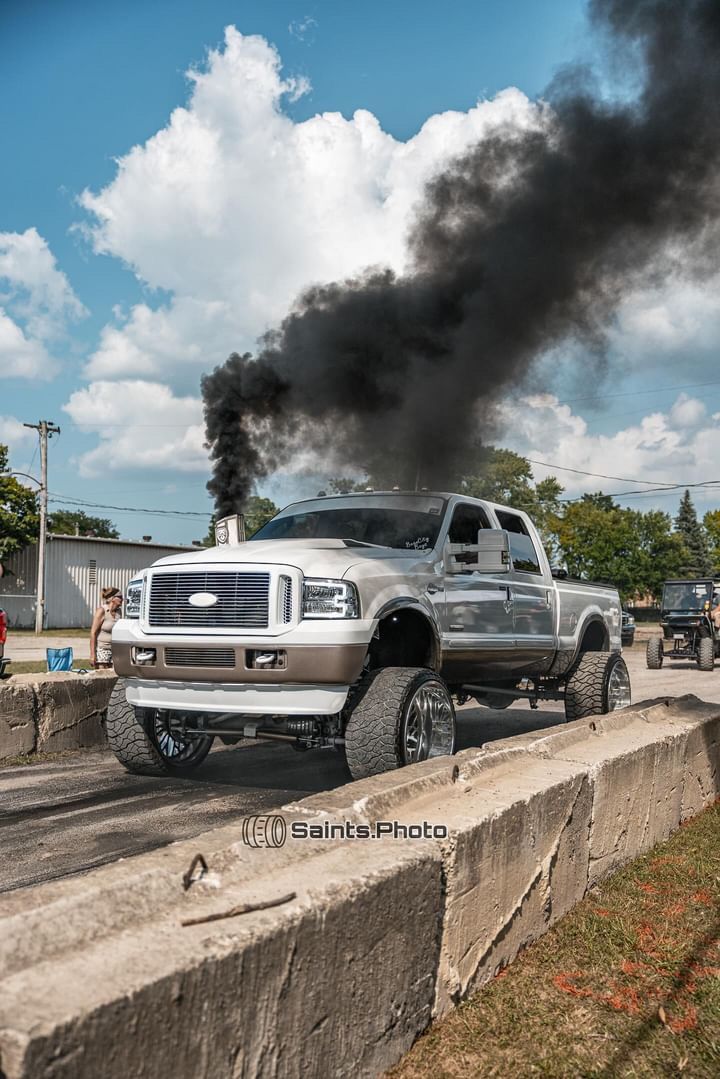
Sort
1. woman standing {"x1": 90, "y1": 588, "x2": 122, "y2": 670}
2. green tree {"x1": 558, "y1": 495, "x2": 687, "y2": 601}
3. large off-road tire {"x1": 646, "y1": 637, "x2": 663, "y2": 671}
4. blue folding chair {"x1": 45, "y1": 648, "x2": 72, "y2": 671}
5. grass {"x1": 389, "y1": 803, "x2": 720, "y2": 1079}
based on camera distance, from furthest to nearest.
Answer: green tree {"x1": 558, "y1": 495, "x2": 687, "y2": 601}, large off-road tire {"x1": 646, "y1": 637, "x2": 663, "y2": 671}, blue folding chair {"x1": 45, "y1": 648, "x2": 72, "y2": 671}, woman standing {"x1": 90, "y1": 588, "x2": 122, "y2": 670}, grass {"x1": 389, "y1": 803, "x2": 720, "y2": 1079}

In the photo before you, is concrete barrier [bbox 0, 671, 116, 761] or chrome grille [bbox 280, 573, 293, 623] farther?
concrete barrier [bbox 0, 671, 116, 761]

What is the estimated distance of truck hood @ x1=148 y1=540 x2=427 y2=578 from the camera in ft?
18.9

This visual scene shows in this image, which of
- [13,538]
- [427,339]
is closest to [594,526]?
[13,538]

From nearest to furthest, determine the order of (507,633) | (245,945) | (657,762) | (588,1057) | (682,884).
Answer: (245,945) < (588,1057) < (682,884) < (657,762) < (507,633)

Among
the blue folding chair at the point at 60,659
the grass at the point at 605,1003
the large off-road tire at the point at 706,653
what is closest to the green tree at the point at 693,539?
the large off-road tire at the point at 706,653

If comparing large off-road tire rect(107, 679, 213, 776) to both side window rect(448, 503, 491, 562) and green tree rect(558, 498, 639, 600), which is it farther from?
green tree rect(558, 498, 639, 600)

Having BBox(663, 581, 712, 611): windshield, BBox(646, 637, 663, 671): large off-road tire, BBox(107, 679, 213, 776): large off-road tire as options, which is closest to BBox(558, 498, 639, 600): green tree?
BBox(663, 581, 712, 611): windshield

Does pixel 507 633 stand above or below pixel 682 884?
above

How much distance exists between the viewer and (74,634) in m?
35.5

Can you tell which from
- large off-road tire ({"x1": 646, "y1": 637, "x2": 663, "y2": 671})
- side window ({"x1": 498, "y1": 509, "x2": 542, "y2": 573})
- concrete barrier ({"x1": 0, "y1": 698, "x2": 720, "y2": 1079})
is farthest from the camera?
large off-road tire ({"x1": 646, "y1": 637, "x2": 663, "y2": 671})

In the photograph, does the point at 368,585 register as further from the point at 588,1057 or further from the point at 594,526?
the point at 594,526

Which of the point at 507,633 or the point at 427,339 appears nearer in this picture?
the point at 507,633

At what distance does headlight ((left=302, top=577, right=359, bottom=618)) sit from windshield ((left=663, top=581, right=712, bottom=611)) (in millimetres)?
17722

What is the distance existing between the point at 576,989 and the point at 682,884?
138cm
